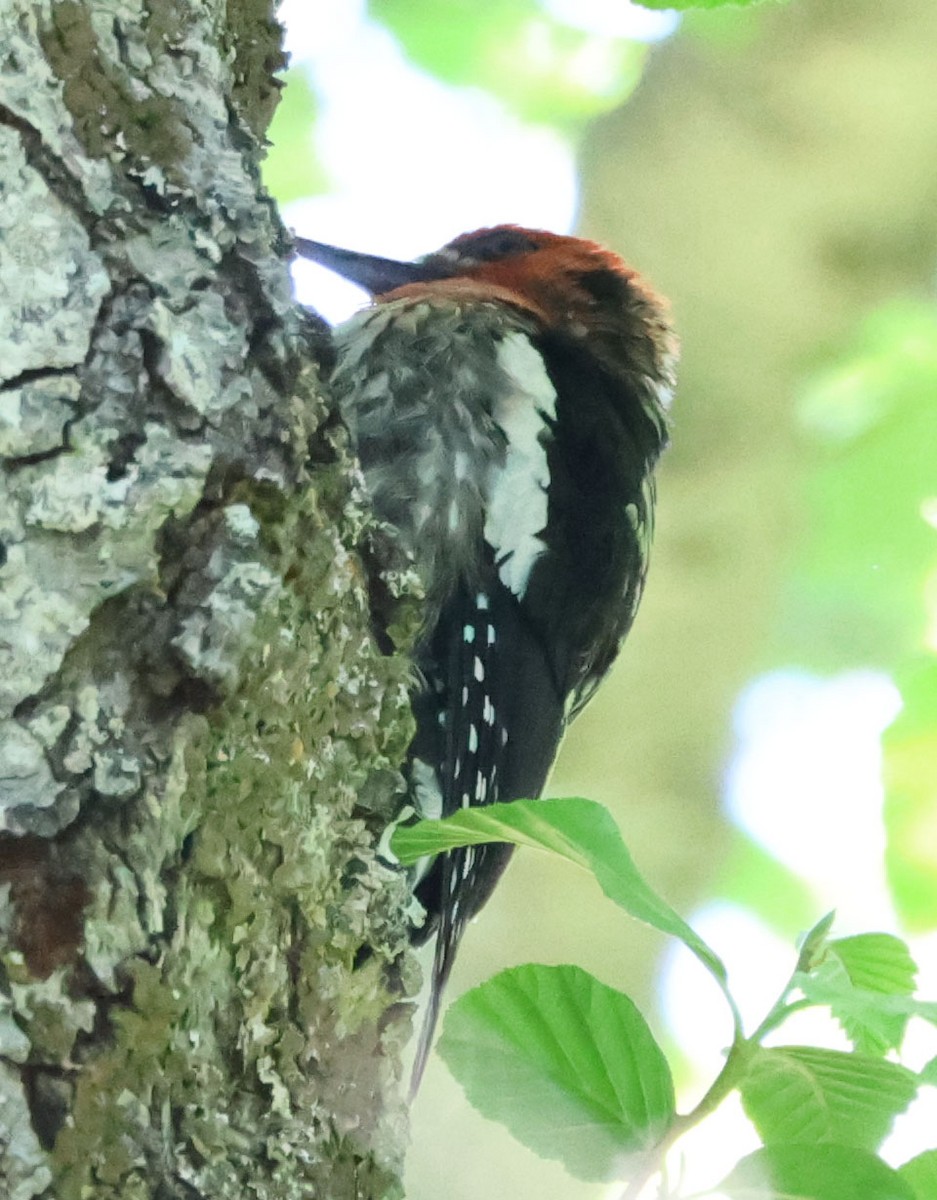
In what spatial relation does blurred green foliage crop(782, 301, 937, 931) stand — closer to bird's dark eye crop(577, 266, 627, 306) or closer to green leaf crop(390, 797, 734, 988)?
bird's dark eye crop(577, 266, 627, 306)

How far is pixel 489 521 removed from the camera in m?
1.89

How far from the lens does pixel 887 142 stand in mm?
2430

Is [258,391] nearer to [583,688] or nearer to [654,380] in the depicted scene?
[583,688]

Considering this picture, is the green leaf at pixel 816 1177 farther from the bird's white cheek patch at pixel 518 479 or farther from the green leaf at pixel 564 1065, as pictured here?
the bird's white cheek patch at pixel 518 479

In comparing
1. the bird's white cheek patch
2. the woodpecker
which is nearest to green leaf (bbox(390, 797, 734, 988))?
the woodpecker

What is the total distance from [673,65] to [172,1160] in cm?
205

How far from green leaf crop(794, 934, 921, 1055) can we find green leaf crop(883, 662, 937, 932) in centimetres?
90

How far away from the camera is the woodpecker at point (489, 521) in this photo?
184 centimetres

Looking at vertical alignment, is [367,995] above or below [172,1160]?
above

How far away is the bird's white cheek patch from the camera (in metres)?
1.91

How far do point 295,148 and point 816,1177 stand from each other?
3378 mm

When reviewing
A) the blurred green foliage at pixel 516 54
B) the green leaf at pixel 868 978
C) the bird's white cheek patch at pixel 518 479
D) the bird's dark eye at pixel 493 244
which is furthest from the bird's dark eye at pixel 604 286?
the green leaf at pixel 868 978

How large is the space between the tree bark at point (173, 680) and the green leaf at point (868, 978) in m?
0.38

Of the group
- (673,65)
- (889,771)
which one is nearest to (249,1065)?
(889,771)
